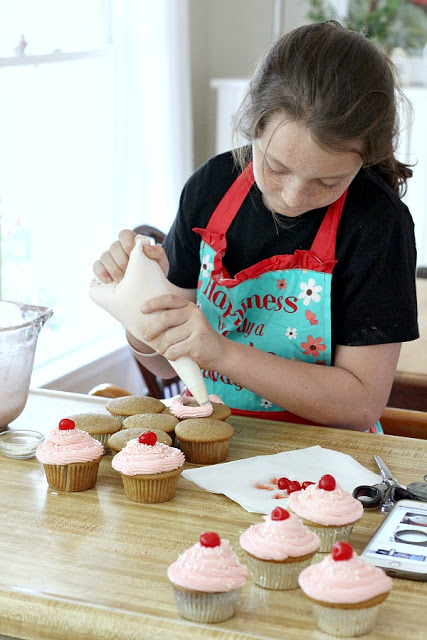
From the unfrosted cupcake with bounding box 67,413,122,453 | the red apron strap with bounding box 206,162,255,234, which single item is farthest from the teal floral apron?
the unfrosted cupcake with bounding box 67,413,122,453

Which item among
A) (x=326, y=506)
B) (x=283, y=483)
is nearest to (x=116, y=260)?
(x=283, y=483)

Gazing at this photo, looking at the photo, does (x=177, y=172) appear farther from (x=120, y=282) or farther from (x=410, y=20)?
(x=120, y=282)

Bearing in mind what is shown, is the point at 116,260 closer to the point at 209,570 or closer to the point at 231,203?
the point at 231,203

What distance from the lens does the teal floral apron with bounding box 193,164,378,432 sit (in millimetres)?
1611

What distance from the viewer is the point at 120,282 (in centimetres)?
142

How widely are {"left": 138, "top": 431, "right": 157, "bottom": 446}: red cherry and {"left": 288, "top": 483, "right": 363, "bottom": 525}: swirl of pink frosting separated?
0.24 meters

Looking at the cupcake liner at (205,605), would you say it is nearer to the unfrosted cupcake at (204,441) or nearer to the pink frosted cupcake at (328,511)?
the pink frosted cupcake at (328,511)

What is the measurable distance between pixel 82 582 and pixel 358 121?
31.5 inches

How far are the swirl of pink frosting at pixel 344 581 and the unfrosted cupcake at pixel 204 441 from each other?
436 millimetres

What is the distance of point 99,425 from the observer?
4.69 feet

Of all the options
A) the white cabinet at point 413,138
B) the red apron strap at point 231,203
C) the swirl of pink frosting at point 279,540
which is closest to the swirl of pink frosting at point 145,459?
the swirl of pink frosting at point 279,540

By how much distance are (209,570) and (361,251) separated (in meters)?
0.78

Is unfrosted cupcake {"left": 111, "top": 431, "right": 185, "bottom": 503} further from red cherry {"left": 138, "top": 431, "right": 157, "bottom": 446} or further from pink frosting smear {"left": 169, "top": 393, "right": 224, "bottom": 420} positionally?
pink frosting smear {"left": 169, "top": 393, "right": 224, "bottom": 420}

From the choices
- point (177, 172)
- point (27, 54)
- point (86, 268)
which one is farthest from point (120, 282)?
point (177, 172)
